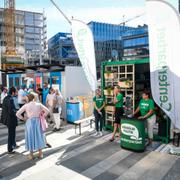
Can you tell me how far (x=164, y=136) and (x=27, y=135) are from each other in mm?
3614

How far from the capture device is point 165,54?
16.8 feet

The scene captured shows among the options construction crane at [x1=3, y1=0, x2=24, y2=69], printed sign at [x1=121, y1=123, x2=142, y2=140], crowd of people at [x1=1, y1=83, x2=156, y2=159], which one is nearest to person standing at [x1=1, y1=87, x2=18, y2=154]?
crowd of people at [x1=1, y1=83, x2=156, y2=159]

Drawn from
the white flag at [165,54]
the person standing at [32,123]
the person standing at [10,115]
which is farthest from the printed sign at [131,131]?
the person standing at [10,115]

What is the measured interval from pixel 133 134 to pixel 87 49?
3754 millimetres

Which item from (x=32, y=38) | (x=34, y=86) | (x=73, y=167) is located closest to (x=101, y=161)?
(x=73, y=167)

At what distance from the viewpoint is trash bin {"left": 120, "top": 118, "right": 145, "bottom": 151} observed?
5215 mm

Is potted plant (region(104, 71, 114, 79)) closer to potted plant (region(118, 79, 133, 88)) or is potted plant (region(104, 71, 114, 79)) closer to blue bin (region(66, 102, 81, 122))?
potted plant (region(118, 79, 133, 88))

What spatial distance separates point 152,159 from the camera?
16.1 feet

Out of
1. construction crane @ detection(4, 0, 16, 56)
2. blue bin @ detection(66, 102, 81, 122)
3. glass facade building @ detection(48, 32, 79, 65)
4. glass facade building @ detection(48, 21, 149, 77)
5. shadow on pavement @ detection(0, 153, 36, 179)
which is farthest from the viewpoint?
construction crane @ detection(4, 0, 16, 56)

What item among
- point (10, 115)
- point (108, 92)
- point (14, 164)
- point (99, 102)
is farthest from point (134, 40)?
point (14, 164)

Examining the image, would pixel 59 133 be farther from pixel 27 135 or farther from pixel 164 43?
pixel 164 43

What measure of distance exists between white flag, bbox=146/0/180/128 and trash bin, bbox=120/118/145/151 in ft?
2.45

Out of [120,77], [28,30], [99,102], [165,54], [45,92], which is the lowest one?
[99,102]

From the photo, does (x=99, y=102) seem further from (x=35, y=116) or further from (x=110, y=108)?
(x=35, y=116)
